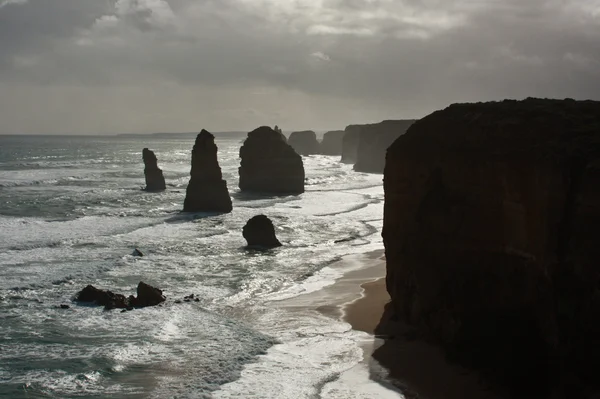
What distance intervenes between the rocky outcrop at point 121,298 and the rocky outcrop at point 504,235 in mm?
9688

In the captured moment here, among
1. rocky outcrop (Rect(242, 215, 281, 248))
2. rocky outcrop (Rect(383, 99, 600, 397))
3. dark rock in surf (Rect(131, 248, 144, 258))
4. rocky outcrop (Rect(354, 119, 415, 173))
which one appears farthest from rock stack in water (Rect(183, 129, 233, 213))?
rocky outcrop (Rect(354, 119, 415, 173))

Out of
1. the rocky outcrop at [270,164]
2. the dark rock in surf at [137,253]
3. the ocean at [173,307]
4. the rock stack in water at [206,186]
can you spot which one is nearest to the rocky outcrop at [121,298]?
the ocean at [173,307]

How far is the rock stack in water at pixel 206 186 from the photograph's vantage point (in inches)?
2146

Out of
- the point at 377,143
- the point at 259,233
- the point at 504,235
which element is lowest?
the point at 259,233

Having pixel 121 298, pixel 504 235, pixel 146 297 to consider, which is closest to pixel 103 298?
pixel 121 298

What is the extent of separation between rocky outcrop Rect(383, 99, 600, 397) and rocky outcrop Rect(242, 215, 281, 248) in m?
17.1

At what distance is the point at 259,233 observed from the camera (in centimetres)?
3975

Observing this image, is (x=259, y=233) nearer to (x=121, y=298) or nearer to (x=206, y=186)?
(x=121, y=298)

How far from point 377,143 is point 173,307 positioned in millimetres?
98970

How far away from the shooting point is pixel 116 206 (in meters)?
60.0

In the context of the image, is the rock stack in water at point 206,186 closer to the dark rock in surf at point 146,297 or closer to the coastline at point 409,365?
the dark rock in surf at point 146,297

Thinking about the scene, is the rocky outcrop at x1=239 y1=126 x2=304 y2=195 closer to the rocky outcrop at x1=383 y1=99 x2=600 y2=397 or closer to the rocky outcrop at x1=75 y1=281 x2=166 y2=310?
the rocky outcrop at x1=75 y1=281 x2=166 y2=310

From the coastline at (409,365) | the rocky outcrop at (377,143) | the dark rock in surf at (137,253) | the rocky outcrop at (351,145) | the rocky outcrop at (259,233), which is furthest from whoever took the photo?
the rocky outcrop at (351,145)

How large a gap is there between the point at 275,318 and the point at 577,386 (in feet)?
39.8
